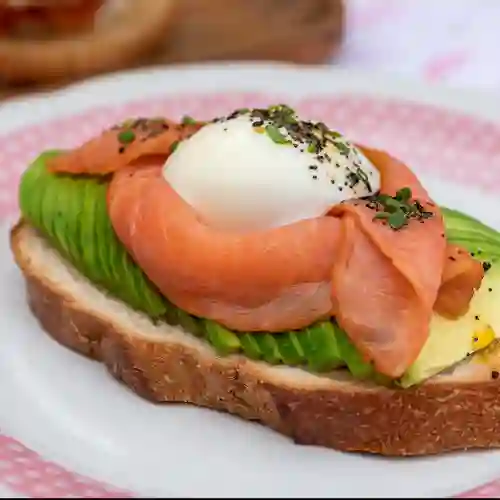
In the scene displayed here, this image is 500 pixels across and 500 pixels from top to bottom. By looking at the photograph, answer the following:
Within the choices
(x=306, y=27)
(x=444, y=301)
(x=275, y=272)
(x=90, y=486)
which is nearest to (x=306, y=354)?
(x=275, y=272)

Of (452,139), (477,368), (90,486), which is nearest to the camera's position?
(90,486)

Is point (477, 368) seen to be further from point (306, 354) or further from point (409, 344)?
point (306, 354)

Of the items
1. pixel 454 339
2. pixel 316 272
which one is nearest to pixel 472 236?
pixel 454 339

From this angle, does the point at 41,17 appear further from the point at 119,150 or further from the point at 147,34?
the point at 119,150

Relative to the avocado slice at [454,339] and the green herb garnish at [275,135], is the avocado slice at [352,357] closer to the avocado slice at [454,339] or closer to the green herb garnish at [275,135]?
the avocado slice at [454,339]

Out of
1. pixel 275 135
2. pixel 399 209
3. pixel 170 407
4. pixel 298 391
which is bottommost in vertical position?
pixel 170 407

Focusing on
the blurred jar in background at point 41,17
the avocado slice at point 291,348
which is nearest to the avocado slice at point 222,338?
the avocado slice at point 291,348

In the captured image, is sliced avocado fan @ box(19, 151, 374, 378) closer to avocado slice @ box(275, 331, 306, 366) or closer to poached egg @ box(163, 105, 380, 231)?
avocado slice @ box(275, 331, 306, 366)
